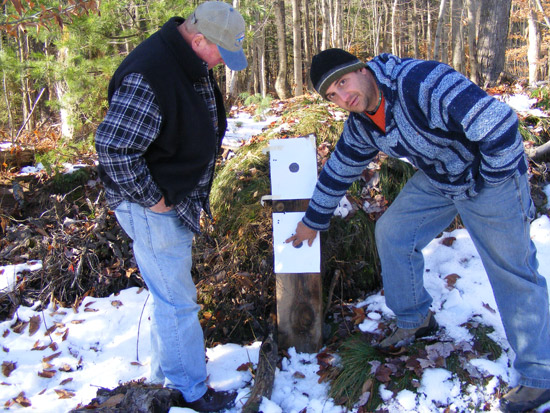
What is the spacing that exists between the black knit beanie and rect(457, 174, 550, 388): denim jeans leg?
1004 millimetres

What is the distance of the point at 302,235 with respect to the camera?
2.96 meters

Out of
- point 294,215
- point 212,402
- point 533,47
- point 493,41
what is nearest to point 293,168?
point 294,215

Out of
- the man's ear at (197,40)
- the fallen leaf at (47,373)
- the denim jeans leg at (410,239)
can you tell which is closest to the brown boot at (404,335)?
the denim jeans leg at (410,239)

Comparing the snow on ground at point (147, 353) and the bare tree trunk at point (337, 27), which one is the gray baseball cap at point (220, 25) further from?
the bare tree trunk at point (337, 27)

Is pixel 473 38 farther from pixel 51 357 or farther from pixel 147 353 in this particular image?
pixel 51 357

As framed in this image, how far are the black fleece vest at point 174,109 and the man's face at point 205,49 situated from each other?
0.06m

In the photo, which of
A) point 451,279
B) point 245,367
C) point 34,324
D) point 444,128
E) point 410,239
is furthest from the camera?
point 34,324

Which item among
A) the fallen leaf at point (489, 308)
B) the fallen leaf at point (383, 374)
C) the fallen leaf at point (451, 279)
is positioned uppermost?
the fallen leaf at point (451, 279)

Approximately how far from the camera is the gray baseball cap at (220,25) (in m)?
2.22

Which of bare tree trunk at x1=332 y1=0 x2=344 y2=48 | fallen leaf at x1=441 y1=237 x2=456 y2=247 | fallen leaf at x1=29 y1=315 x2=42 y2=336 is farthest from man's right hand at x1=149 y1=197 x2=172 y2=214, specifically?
bare tree trunk at x1=332 y1=0 x2=344 y2=48

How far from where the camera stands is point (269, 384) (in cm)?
279

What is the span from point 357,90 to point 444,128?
1.68 ft

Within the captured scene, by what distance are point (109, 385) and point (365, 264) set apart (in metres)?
2.25

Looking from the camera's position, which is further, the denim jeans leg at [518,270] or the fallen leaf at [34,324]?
the fallen leaf at [34,324]
